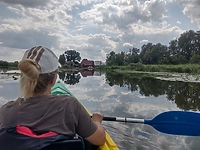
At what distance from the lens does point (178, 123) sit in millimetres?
2682

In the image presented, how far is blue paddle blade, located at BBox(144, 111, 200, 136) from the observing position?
2.67 metres

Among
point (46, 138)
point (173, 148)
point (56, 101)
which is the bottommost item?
point (173, 148)

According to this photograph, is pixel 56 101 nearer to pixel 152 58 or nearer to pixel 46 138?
pixel 46 138

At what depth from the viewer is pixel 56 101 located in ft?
4.35

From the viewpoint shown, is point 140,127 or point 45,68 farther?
point 140,127

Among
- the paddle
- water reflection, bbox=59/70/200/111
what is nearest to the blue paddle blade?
the paddle

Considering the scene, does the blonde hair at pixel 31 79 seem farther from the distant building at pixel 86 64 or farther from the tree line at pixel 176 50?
the distant building at pixel 86 64

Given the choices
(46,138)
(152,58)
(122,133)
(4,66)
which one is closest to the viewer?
Answer: (46,138)

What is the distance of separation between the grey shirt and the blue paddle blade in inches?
61.1

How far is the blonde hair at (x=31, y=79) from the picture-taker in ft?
4.33

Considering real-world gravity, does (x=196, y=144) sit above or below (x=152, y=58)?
below

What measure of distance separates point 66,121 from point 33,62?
1.40ft

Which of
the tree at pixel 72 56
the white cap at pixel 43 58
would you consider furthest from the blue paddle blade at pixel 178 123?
the tree at pixel 72 56

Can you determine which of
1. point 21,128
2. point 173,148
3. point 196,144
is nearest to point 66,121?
point 21,128
